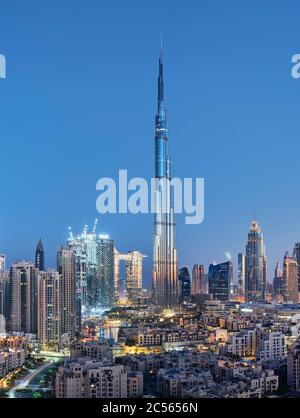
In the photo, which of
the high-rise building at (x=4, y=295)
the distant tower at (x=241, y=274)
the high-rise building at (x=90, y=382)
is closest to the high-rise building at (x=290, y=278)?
the distant tower at (x=241, y=274)

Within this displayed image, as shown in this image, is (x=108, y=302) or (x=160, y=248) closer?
(x=160, y=248)

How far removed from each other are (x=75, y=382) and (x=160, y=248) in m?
3.04

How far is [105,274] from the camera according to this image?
5.80m

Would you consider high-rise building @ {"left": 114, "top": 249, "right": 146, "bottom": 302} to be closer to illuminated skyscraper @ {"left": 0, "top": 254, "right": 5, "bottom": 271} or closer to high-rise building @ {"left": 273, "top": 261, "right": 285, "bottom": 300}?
illuminated skyscraper @ {"left": 0, "top": 254, "right": 5, "bottom": 271}

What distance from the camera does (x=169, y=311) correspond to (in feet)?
21.3

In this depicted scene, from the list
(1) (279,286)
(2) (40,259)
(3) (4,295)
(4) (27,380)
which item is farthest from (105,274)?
(4) (27,380)

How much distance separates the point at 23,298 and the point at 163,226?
1.61 meters

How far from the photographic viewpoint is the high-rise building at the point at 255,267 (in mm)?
4700

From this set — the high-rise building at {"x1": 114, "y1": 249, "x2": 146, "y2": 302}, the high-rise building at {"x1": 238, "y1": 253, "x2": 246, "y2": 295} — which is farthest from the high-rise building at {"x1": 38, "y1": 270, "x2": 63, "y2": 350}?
the high-rise building at {"x1": 238, "y1": 253, "x2": 246, "y2": 295}

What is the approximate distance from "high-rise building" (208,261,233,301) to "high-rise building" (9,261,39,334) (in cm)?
182

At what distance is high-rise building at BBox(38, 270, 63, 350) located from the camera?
4.75m
